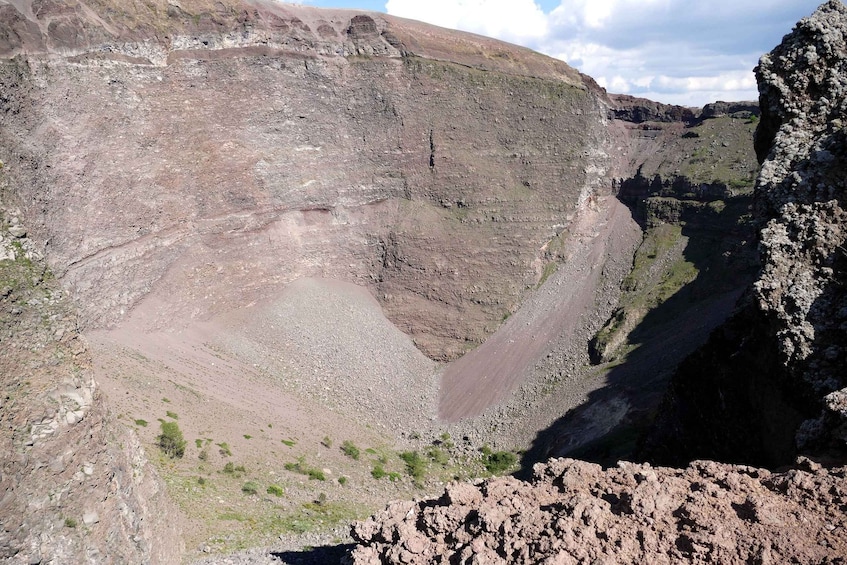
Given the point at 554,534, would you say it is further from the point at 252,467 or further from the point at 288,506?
the point at 252,467

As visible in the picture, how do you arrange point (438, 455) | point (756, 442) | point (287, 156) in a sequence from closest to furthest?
point (756, 442), point (438, 455), point (287, 156)

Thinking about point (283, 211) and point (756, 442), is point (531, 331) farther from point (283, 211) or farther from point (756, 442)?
point (756, 442)

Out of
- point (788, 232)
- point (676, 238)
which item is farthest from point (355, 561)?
point (676, 238)

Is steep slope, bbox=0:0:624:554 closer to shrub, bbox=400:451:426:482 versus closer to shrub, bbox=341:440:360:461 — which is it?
shrub, bbox=341:440:360:461

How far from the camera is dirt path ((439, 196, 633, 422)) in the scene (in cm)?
4381

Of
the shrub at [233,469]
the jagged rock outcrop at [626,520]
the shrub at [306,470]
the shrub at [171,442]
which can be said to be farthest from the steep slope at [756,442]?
the shrub at [171,442]

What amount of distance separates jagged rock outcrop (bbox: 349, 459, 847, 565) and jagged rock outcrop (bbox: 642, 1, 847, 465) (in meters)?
2.04

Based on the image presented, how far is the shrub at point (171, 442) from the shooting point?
2659cm

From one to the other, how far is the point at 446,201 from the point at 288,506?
28112 mm

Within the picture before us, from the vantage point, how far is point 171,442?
2689 centimetres

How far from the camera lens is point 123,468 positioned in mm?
15078

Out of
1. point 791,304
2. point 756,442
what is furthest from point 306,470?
point 791,304

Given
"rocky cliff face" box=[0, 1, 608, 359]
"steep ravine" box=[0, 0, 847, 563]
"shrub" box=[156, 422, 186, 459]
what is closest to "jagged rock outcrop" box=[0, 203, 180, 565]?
"steep ravine" box=[0, 0, 847, 563]

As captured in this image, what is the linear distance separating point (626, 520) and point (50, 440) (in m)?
10.7
